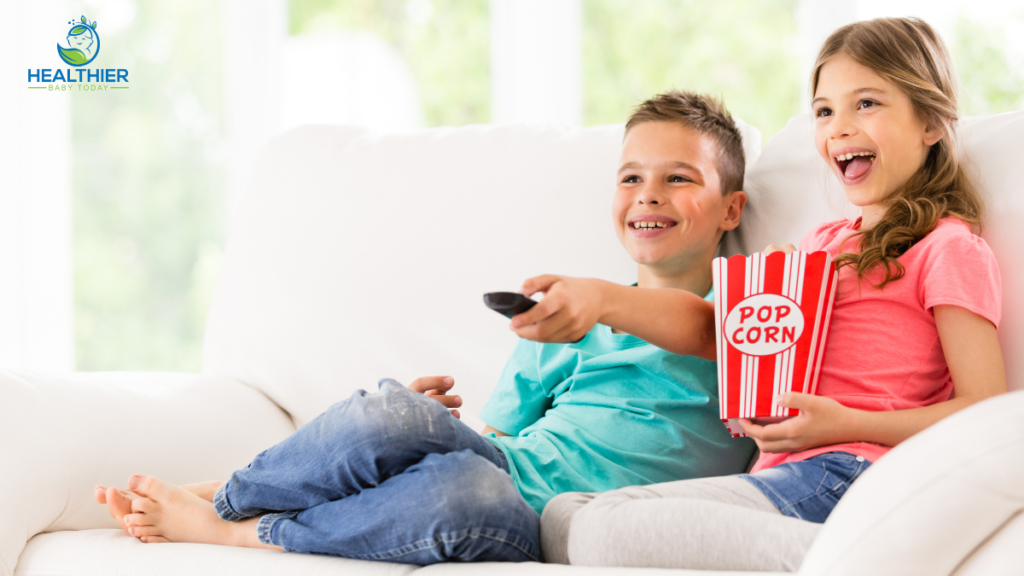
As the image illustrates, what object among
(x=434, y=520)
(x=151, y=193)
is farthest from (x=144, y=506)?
(x=151, y=193)

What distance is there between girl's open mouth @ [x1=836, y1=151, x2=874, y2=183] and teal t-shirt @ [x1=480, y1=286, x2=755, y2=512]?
0.26 metres

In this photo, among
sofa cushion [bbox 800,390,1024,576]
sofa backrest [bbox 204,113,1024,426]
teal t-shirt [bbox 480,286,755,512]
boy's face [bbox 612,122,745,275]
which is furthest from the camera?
sofa backrest [bbox 204,113,1024,426]

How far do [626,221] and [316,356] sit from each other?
57 centimetres

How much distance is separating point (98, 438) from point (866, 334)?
38.7 inches

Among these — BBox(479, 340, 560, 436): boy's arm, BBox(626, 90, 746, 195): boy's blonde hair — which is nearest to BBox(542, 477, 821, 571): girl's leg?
BBox(479, 340, 560, 436): boy's arm

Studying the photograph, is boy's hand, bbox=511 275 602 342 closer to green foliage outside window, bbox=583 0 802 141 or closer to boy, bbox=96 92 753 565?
boy, bbox=96 92 753 565

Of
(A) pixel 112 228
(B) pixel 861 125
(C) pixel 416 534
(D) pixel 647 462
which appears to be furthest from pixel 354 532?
(A) pixel 112 228

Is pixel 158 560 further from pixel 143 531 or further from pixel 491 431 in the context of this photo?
pixel 491 431

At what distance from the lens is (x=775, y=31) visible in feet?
8.70

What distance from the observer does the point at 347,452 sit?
0.83 m

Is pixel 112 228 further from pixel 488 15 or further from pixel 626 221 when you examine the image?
pixel 626 221

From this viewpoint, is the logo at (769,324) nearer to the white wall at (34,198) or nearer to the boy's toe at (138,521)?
the boy's toe at (138,521)

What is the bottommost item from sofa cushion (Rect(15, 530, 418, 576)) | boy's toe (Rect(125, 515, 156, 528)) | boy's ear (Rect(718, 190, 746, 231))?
sofa cushion (Rect(15, 530, 418, 576))

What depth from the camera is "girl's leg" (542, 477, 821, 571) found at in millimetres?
681
